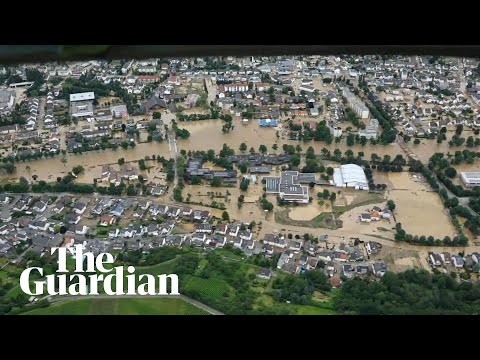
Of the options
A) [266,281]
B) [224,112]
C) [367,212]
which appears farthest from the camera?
[224,112]

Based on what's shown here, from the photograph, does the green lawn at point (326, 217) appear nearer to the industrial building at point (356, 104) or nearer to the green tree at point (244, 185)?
the green tree at point (244, 185)

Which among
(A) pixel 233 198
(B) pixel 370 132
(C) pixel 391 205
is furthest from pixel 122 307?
(B) pixel 370 132

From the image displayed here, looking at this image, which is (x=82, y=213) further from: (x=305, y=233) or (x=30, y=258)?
(x=305, y=233)

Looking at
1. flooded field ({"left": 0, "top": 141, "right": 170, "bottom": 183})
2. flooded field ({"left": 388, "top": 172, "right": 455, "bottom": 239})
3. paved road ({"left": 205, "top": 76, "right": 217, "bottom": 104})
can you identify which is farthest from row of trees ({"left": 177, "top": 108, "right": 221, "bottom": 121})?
flooded field ({"left": 388, "top": 172, "right": 455, "bottom": 239})

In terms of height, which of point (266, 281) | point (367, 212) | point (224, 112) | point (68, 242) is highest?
point (224, 112)

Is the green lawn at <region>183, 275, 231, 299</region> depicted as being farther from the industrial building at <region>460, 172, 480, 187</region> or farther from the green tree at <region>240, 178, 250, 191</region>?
the industrial building at <region>460, 172, 480, 187</region>

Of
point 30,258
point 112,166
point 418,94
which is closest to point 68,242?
point 30,258

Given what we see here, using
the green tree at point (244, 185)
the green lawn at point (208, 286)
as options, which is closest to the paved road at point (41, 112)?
the green tree at point (244, 185)
